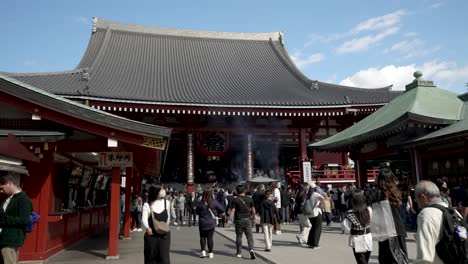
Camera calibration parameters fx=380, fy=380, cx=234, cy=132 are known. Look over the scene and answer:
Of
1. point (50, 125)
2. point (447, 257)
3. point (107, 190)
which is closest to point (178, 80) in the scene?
point (107, 190)

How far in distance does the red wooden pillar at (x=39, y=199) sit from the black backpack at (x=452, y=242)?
809 centimetres

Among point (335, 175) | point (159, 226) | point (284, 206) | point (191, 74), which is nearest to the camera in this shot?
point (159, 226)

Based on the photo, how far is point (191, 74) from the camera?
2516 cm

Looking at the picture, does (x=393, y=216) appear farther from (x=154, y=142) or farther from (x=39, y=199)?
(x=39, y=199)

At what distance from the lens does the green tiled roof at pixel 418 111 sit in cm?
1156

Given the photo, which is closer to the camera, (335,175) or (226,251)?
(226,251)

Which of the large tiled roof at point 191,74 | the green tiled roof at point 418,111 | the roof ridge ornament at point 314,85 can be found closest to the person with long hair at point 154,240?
the green tiled roof at point 418,111

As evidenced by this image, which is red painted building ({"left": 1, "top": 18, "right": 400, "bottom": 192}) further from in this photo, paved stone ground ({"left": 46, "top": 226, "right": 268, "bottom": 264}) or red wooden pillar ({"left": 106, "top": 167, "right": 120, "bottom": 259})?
red wooden pillar ({"left": 106, "top": 167, "right": 120, "bottom": 259})

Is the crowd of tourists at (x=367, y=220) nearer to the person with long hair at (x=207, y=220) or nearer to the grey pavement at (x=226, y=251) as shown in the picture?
the person with long hair at (x=207, y=220)

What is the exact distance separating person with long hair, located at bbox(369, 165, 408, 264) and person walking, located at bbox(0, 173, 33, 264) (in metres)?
4.52

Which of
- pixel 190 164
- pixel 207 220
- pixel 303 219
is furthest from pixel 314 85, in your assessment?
pixel 207 220

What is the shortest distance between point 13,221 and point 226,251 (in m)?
6.26

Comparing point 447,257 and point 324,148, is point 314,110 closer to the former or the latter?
point 324,148

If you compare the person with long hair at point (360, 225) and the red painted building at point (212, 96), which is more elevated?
the red painted building at point (212, 96)
